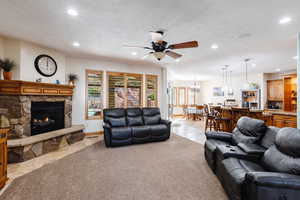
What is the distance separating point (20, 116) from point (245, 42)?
578 cm

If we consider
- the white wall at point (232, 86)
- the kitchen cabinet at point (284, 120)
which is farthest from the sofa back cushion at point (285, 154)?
the white wall at point (232, 86)

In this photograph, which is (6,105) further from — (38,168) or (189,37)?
(189,37)

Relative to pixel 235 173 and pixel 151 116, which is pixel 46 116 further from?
pixel 235 173

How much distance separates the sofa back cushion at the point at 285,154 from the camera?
1.64 m

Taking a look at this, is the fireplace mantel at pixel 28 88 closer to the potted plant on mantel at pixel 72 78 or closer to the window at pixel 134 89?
the potted plant on mantel at pixel 72 78

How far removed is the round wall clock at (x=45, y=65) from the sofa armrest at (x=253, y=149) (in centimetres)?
511

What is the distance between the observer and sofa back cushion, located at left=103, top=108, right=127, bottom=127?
177 inches

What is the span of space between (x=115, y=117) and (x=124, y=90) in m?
1.70

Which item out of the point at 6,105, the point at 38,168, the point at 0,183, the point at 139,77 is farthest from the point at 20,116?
the point at 139,77

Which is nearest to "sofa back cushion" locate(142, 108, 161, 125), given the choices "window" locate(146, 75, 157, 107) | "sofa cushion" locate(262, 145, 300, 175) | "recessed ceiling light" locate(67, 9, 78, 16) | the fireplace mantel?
"window" locate(146, 75, 157, 107)

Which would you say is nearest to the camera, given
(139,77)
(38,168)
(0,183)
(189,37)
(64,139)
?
(0,183)

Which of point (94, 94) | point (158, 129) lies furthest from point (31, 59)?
→ point (158, 129)

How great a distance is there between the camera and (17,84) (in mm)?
3434

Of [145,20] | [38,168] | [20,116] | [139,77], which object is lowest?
[38,168]
